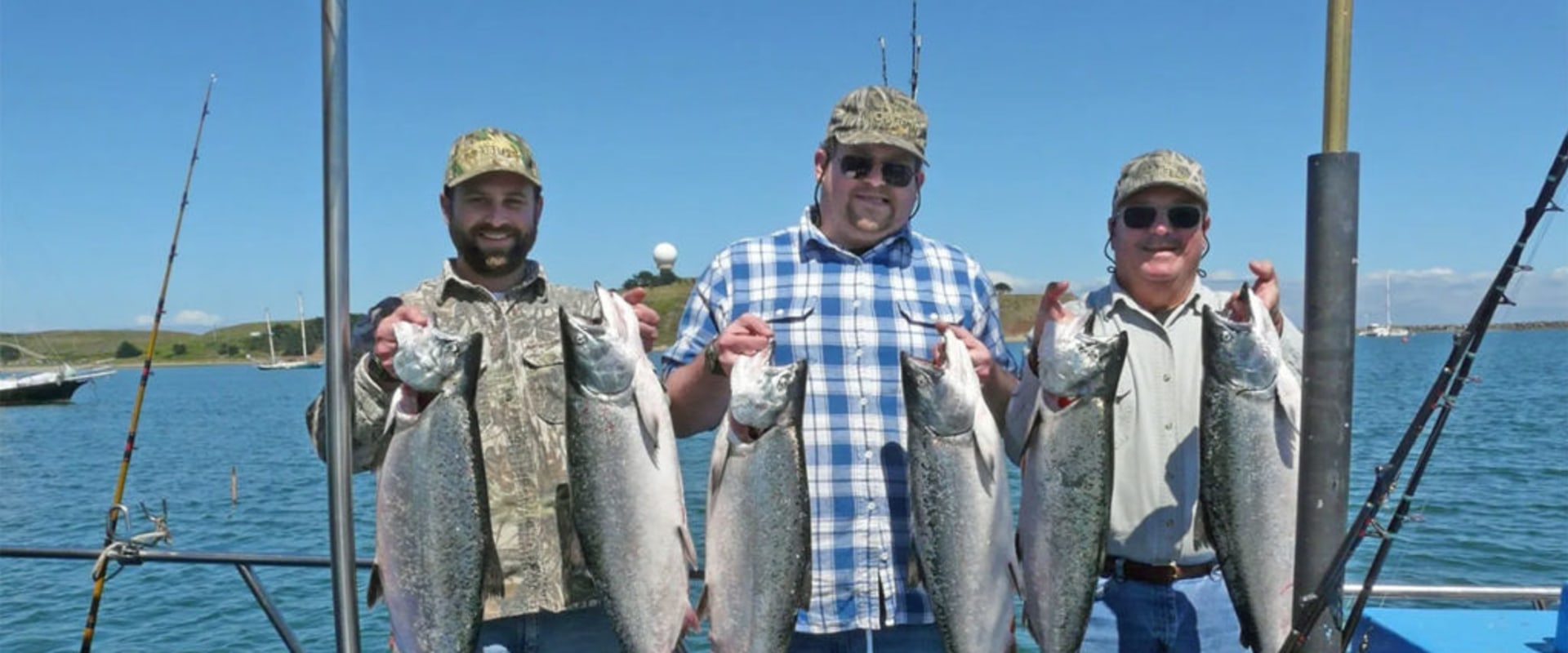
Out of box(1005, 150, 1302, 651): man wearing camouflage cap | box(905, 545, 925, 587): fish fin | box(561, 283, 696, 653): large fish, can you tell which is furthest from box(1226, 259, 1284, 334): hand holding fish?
box(561, 283, 696, 653): large fish

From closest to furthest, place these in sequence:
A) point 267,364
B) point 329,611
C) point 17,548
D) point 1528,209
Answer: point 1528,209
point 17,548
point 329,611
point 267,364

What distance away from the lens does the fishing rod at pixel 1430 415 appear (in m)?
3.29

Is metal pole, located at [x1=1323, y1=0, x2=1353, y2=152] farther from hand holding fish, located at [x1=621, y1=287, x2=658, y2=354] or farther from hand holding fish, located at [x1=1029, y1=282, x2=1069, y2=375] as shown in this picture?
hand holding fish, located at [x1=621, y1=287, x2=658, y2=354]

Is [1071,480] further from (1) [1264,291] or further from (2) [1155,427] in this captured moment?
(1) [1264,291]

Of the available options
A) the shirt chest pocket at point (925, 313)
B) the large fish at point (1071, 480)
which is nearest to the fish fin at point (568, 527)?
the shirt chest pocket at point (925, 313)

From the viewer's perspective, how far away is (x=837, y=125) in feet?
13.3

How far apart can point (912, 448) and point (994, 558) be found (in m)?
0.51

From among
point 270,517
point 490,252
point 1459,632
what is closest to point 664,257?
point 490,252

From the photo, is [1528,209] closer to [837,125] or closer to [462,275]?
[837,125]

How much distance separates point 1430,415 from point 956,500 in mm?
1557

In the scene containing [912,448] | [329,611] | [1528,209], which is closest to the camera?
[1528,209]

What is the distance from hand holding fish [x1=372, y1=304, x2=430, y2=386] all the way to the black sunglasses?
2682mm

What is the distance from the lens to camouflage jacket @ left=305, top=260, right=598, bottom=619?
3930 mm

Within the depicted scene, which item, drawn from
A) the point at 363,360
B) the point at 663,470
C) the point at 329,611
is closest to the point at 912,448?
the point at 663,470
